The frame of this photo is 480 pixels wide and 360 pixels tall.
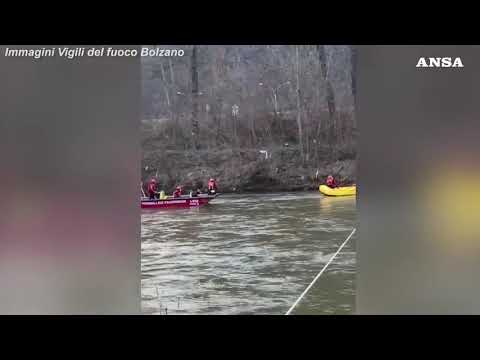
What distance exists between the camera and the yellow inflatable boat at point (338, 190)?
330cm

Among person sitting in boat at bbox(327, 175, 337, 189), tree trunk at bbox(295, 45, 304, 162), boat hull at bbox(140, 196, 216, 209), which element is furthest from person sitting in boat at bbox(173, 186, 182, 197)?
person sitting in boat at bbox(327, 175, 337, 189)

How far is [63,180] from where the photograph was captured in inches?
127

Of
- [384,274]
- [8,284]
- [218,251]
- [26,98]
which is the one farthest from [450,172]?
[8,284]

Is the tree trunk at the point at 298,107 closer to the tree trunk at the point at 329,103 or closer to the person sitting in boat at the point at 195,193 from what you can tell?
the tree trunk at the point at 329,103

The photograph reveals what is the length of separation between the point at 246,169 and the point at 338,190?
27.5 inches

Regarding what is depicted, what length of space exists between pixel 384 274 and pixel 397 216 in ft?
1.39

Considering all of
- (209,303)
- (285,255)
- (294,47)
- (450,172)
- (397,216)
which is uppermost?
(294,47)

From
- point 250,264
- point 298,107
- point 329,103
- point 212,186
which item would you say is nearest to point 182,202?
point 212,186

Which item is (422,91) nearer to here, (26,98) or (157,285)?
(157,285)

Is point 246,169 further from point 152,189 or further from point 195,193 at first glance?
point 152,189

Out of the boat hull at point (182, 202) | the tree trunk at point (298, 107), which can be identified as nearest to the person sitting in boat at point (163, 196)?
the boat hull at point (182, 202)

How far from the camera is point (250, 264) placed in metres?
3.32

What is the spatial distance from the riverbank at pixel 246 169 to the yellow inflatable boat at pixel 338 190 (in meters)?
0.04

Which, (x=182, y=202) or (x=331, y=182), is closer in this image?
(x=331, y=182)
